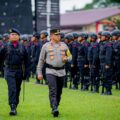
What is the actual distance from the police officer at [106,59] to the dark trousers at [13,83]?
5.83m

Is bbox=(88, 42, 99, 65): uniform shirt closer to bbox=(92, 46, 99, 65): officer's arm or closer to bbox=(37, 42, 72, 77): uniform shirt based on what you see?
bbox=(92, 46, 99, 65): officer's arm

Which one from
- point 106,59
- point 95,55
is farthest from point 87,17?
point 106,59

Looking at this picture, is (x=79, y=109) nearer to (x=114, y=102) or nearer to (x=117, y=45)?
(x=114, y=102)

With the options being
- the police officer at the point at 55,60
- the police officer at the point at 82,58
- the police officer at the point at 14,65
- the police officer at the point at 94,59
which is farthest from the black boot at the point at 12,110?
the police officer at the point at 82,58

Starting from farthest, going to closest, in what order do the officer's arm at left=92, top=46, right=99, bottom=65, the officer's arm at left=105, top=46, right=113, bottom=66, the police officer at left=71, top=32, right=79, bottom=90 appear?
the police officer at left=71, top=32, right=79, bottom=90, the officer's arm at left=92, top=46, right=99, bottom=65, the officer's arm at left=105, top=46, right=113, bottom=66

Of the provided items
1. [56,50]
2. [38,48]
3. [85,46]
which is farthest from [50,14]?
[56,50]

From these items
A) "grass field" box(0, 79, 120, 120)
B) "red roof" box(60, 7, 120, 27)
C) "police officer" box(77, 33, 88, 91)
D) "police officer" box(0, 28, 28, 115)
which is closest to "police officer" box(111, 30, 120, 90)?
"police officer" box(77, 33, 88, 91)

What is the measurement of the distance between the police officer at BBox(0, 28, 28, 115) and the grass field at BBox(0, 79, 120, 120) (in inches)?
20.6

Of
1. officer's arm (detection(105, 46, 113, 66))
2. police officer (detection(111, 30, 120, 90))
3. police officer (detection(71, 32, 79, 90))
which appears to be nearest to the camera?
officer's arm (detection(105, 46, 113, 66))

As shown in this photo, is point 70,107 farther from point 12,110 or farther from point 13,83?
point 13,83

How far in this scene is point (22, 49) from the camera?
15.8 m

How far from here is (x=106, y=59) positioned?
2097 centimetres

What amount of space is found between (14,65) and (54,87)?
1.18 metres

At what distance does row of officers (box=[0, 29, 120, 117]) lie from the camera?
15.5 meters
